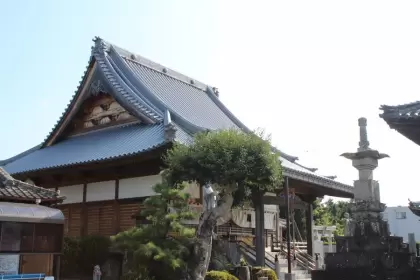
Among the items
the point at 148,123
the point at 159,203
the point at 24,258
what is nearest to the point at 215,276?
the point at 159,203

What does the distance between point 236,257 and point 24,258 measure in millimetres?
8887

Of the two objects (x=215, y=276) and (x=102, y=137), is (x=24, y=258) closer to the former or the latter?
(x=215, y=276)

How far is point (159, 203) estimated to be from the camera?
13633 mm

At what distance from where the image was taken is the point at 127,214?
17766mm

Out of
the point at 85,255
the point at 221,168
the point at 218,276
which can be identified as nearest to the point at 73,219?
the point at 85,255

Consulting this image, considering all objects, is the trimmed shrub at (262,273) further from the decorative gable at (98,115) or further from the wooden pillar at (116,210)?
the decorative gable at (98,115)

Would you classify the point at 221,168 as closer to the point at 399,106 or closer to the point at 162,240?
the point at 162,240

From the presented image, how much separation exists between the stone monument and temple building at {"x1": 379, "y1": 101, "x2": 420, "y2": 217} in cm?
336

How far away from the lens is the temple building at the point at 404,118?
843cm

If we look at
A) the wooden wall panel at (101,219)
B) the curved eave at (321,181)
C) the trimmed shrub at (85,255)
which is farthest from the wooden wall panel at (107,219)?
the curved eave at (321,181)

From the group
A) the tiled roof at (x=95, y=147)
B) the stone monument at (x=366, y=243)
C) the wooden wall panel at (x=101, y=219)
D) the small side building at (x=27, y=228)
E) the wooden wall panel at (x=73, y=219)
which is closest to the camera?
the stone monument at (x=366, y=243)

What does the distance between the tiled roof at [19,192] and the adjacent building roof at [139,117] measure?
145 inches

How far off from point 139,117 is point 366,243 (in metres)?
10.6

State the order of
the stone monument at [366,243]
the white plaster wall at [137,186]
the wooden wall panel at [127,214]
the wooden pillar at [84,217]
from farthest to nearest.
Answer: the wooden pillar at [84,217]
the wooden wall panel at [127,214]
the white plaster wall at [137,186]
the stone monument at [366,243]
